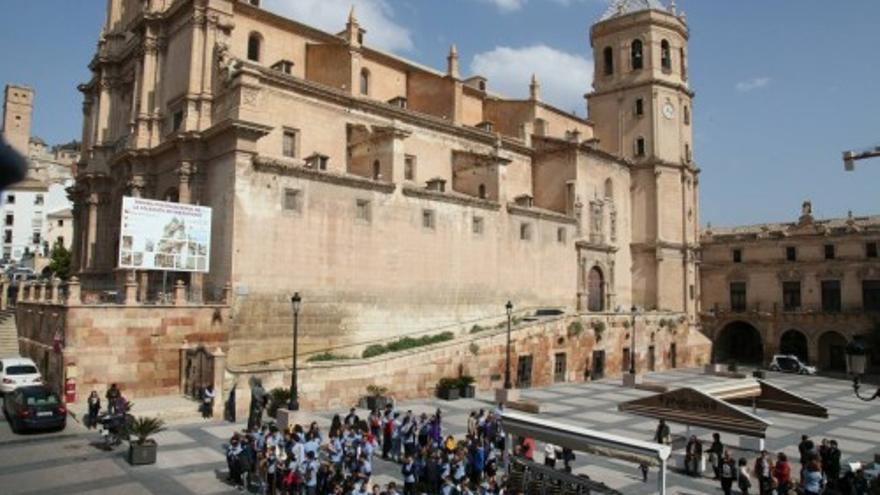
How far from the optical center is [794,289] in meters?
52.2

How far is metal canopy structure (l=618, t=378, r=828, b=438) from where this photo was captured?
1501 cm

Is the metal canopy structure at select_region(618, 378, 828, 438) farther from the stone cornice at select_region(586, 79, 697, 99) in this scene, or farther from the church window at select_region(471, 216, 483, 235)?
the stone cornice at select_region(586, 79, 697, 99)

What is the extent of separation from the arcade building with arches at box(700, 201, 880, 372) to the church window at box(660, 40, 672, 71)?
1579cm

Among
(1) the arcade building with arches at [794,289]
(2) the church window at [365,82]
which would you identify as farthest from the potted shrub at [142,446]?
(1) the arcade building with arches at [794,289]

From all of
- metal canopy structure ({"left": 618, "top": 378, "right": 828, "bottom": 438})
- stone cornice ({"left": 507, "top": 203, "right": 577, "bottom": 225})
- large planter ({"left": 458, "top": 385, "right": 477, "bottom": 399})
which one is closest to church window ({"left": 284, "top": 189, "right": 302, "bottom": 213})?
large planter ({"left": 458, "top": 385, "right": 477, "bottom": 399})

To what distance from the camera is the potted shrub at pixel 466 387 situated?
28.7 metres

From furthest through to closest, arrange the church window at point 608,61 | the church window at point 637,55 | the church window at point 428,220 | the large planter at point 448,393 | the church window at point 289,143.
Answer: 1. the church window at point 608,61
2. the church window at point 637,55
3. the church window at point 428,220
4. the church window at point 289,143
5. the large planter at point 448,393

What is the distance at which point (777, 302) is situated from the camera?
52.4 meters

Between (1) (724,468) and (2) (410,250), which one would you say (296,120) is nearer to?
(2) (410,250)

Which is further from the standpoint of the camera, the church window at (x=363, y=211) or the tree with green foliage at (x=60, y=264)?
the tree with green foliage at (x=60, y=264)

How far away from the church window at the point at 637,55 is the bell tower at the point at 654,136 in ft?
0.24

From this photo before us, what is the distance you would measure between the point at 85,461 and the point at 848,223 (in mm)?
52791

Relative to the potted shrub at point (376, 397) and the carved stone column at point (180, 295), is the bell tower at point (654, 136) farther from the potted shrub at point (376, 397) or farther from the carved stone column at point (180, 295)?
the carved stone column at point (180, 295)

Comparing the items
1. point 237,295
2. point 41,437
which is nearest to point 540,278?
point 237,295
